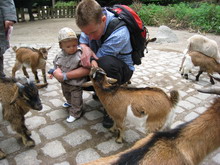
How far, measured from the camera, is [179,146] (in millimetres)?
1722

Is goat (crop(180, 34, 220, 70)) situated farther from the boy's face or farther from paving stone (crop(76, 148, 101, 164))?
paving stone (crop(76, 148, 101, 164))

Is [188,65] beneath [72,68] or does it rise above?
beneath

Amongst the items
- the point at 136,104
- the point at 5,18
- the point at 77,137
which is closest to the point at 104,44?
the point at 136,104

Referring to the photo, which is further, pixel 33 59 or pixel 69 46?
pixel 33 59

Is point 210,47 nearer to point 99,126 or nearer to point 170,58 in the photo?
point 170,58

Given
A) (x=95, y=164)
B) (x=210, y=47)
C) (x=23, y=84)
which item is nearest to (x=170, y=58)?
(x=210, y=47)

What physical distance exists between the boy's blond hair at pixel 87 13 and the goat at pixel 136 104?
63cm

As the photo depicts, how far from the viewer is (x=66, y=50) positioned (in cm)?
317

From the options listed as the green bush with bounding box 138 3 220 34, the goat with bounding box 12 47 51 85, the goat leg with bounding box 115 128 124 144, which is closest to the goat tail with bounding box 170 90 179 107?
the goat leg with bounding box 115 128 124 144

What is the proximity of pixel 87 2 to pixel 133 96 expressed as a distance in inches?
54.6

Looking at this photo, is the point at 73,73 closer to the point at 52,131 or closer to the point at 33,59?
the point at 52,131

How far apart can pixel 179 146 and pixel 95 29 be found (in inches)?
73.6

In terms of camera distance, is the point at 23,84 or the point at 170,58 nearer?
the point at 23,84

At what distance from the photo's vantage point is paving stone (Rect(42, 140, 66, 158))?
2623 mm
